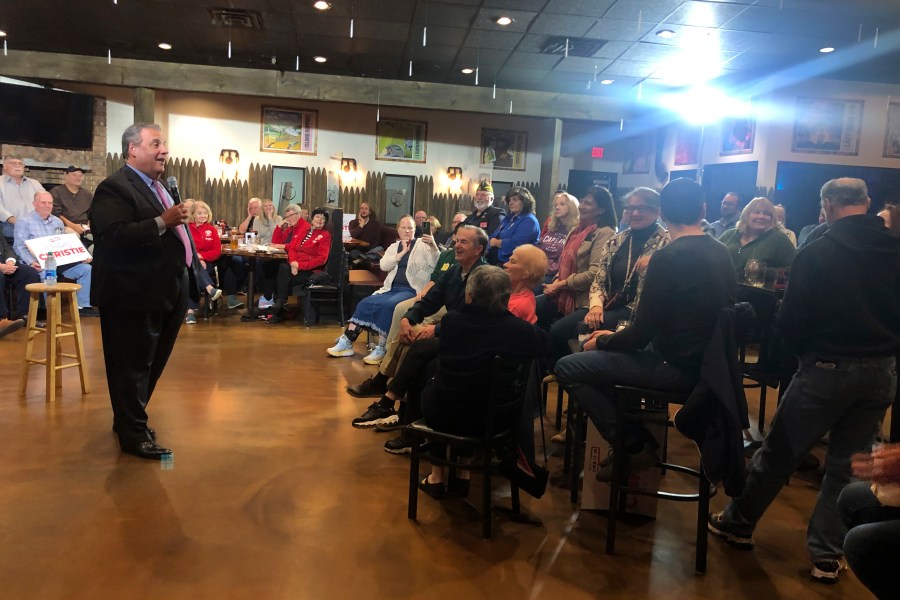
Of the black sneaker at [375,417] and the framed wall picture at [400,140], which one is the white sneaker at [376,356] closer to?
the black sneaker at [375,417]

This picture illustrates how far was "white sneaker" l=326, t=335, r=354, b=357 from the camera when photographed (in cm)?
565

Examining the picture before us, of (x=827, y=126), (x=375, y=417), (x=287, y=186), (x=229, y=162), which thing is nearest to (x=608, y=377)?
(x=375, y=417)

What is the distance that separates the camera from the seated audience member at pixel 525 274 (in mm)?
3338

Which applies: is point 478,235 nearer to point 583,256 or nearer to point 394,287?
point 583,256

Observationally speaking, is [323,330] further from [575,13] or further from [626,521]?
[626,521]

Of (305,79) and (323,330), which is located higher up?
(305,79)

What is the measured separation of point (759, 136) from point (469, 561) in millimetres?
8126

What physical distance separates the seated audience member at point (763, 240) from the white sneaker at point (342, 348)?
124 inches

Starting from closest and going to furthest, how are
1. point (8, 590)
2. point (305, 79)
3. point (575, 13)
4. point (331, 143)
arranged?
1. point (8, 590)
2. point (575, 13)
3. point (305, 79)
4. point (331, 143)

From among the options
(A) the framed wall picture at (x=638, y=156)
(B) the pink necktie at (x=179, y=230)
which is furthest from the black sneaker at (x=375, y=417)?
(A) the framed wall picture at (x=638, y=156)

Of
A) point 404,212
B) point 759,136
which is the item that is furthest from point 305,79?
point 759,136

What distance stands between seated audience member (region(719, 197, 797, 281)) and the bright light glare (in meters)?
5.28

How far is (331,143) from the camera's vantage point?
11523mm

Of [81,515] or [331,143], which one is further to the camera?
[331,143]
